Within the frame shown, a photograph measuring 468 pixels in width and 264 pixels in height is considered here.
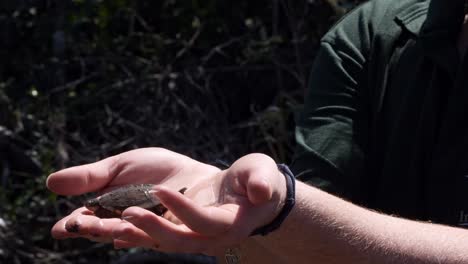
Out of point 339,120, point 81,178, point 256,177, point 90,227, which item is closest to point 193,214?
point 256,177

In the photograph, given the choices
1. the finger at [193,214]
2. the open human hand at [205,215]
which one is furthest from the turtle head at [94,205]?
the finger at [193,214]

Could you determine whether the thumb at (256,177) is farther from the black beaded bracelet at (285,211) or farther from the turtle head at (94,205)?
the turtle head at (94,205)

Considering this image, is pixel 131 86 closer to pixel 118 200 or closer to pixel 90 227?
pixel 118 200

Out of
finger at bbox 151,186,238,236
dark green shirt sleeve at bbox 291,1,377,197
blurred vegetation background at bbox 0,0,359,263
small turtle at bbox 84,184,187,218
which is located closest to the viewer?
finger at bbox 151,186,238,236

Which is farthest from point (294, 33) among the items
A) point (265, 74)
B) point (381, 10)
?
point (381, 10)

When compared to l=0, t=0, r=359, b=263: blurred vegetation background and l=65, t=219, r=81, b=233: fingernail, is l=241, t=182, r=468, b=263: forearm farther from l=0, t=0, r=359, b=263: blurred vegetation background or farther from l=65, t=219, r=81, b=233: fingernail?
l=0, t=0, r=359, b=263: blurred vegetation background

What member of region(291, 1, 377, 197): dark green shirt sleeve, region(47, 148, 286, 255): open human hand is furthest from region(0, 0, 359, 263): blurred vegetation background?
region(47, 148, 286, 255): open human hand
